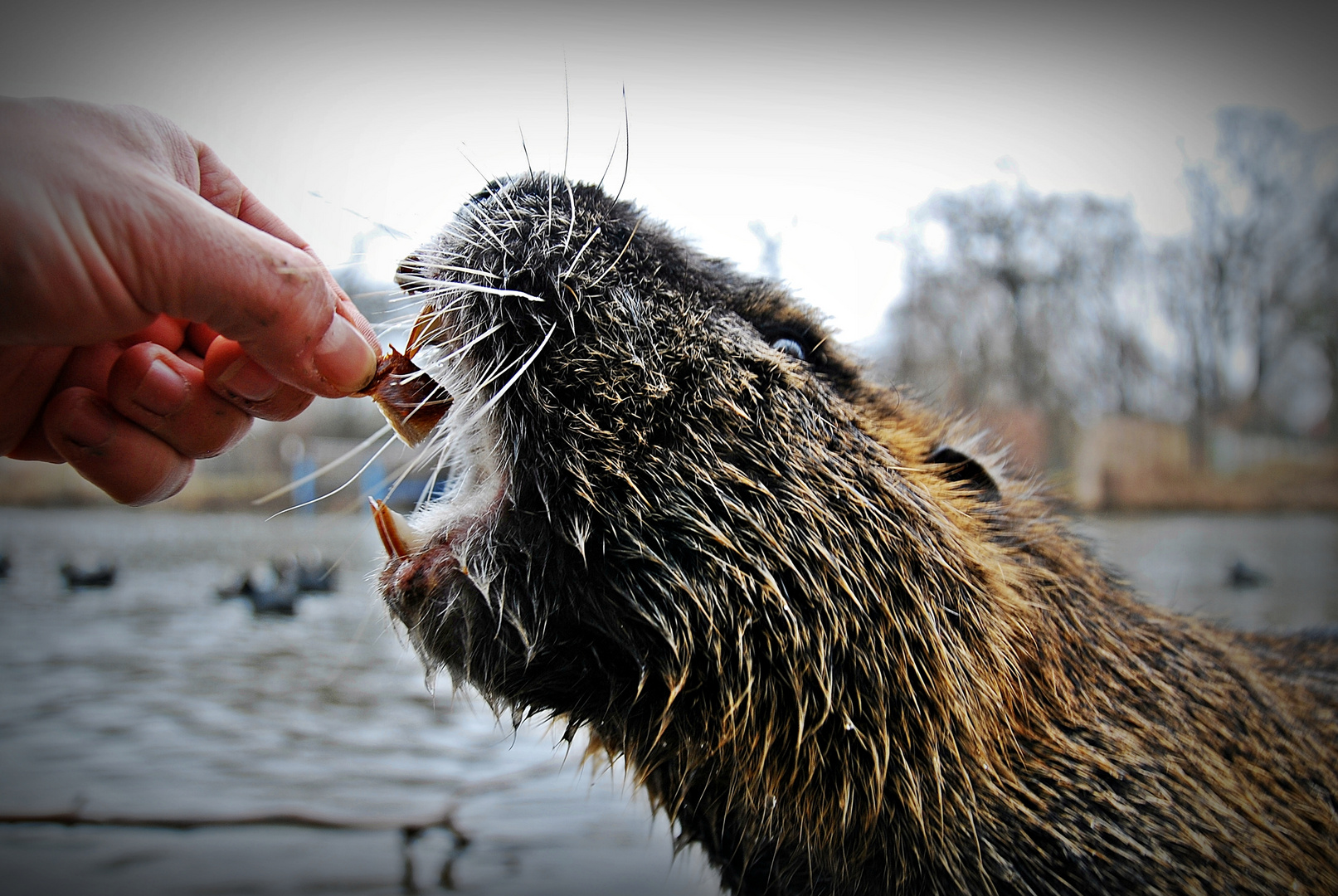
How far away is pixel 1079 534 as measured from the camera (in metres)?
2.04

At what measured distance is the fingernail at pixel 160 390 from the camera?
1.31 metres

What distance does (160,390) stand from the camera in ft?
4.31

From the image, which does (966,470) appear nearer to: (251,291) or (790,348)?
(790,348)


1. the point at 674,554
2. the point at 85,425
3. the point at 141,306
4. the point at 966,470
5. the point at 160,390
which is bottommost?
the point at 85,425

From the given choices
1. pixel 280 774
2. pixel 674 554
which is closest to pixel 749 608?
pixel 674 554

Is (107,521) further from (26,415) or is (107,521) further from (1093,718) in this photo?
(1093,718)

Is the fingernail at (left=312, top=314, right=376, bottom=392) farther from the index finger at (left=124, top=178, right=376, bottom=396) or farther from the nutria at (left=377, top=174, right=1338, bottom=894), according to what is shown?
the nutria at (left=377, top=174, right=1338, bottom=894)

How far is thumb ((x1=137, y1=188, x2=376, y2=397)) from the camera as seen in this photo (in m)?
0.93

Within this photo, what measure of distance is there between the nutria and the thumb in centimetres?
16

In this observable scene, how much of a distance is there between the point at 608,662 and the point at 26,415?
121 cm

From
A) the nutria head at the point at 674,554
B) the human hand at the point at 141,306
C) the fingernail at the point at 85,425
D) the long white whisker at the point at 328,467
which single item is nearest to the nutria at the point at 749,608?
the nutria head at the point at 674,554

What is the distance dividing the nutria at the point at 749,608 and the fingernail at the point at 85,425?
60cm

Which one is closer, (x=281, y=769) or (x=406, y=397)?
(x=406, y=397)

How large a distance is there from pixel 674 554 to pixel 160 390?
100cm
